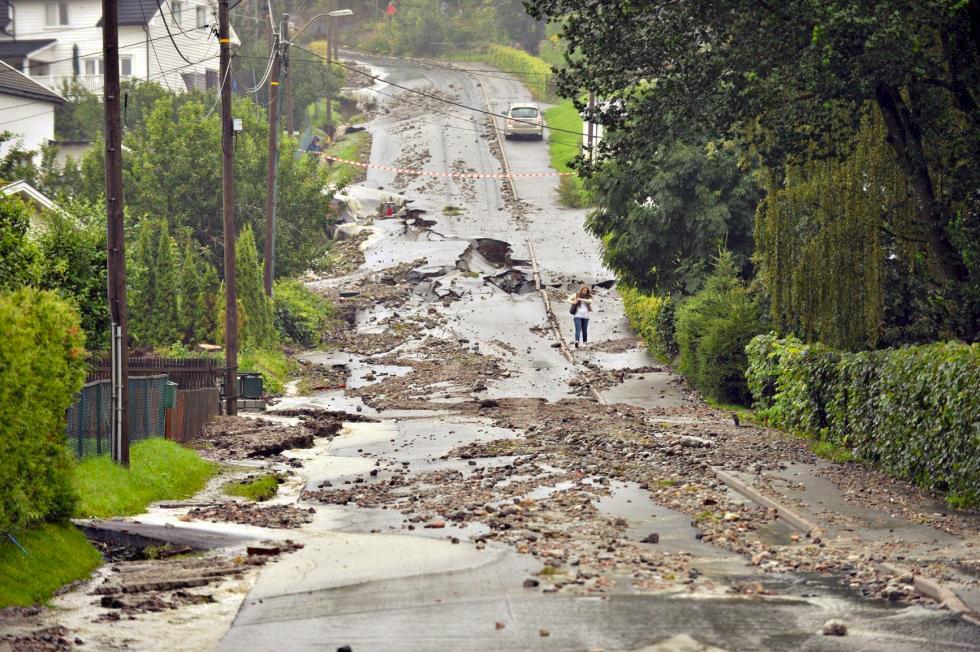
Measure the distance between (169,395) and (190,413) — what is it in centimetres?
Result: 240

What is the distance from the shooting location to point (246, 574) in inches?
551

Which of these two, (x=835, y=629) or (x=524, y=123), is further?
(x=524, y=123)

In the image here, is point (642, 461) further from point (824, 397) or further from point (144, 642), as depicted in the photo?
point (144, 642)

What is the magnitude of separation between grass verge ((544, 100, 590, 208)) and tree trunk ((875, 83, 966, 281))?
3012 cm

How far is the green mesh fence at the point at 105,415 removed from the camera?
19.5 m

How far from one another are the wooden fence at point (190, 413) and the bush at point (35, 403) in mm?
8695

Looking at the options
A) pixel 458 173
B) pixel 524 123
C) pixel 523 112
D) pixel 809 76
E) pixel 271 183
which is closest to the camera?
pixel 809 76

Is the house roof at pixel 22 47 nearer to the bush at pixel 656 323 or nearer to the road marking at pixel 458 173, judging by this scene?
the road marking at pixel 458 173

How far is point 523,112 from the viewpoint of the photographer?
76.2 meters

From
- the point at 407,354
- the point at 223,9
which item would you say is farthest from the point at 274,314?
the point at 223,9

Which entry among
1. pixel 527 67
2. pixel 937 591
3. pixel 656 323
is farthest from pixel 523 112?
pixel 937 591

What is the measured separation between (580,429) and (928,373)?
9.82m

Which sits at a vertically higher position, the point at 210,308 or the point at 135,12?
the point at 135,12

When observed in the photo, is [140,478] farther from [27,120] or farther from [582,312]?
[27,120]
